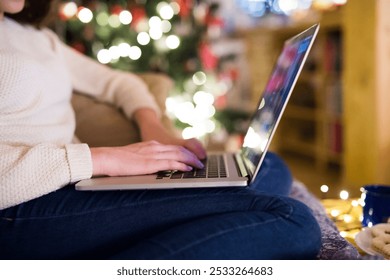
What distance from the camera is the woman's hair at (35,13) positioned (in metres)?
1.28

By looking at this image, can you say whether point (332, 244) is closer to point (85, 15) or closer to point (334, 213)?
point (334, 213)

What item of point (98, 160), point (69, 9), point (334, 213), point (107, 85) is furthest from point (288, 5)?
point (98, 160)

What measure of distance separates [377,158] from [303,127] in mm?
1599

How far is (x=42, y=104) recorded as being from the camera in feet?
3.52

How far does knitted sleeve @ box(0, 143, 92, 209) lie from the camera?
2.79 feet

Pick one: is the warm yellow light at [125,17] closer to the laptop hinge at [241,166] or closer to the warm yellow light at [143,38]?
the warm yellow light at [143,38]

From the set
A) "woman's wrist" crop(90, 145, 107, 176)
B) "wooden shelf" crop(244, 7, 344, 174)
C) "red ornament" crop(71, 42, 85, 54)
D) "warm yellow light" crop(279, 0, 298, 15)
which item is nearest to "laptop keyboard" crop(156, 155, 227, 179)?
"woman's wrist" crop(90, 145, 107, 176)

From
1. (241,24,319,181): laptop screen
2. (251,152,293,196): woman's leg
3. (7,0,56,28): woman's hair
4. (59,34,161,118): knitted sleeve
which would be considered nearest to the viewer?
(241,24,319,181): laptop screen

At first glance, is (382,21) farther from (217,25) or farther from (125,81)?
(125,81)

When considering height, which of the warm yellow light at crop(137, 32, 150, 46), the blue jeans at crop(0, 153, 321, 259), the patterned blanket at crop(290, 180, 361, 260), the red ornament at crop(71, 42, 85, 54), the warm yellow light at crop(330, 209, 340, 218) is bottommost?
the warm yellow light at crop(330, 209, 340, 218)

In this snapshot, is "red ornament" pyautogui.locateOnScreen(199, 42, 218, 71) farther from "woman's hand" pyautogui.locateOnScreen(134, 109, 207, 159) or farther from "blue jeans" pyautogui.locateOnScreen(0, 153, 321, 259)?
"blue jeans" pyautogui.locateOnScreen(0, 153, 321, 259)

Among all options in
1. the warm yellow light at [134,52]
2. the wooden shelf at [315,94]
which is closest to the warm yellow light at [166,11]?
the warm yellow light at [134,52]

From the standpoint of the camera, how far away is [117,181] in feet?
2.95

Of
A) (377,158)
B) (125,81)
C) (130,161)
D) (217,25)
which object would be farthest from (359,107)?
(130,161)
